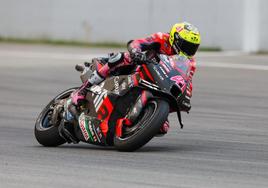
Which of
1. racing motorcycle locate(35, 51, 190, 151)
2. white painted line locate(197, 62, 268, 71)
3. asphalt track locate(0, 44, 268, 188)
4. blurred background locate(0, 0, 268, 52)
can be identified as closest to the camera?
asphalt track locate(0, 44, 268, 188)

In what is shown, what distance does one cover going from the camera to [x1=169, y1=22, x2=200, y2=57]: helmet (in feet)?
28.6

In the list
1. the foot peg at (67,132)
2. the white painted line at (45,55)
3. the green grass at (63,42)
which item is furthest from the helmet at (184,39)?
the green grass at (63,42)

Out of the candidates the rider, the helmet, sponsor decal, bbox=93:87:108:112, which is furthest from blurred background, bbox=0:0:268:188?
the helmet

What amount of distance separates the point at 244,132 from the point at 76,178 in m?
4.60

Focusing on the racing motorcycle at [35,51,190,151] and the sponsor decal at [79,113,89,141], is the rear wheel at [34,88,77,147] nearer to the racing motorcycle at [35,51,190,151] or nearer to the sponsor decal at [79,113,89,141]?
the racing motorcycle at [35,51,190,151]

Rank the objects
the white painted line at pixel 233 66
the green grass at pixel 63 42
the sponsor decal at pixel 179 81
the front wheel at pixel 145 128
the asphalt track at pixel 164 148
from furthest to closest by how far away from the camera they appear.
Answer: the green grass at pixel 63 42 → the white painted line at pixel 233 66 → the sponsor decal at pixel 179 81 → the front wheel at pixel 145 128 → the asphalt track at pixel 164 148

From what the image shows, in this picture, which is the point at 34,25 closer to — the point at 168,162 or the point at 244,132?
the point at 244,132

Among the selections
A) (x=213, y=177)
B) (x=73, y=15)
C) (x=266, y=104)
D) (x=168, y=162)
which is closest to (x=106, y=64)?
(x=168, y=162)

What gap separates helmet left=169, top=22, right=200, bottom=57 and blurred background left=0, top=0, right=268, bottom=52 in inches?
701

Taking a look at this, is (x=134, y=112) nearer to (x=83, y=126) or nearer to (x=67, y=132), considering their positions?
(x=83, y=126)

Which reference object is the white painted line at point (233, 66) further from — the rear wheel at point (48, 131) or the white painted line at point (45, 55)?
the rear wheel at point (48, 131)

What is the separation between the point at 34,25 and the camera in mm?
29391

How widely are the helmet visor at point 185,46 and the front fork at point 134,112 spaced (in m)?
0.60

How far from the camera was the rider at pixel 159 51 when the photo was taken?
8.70m
